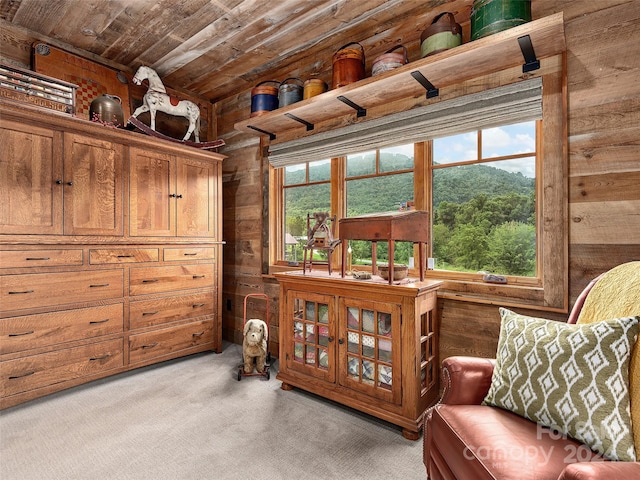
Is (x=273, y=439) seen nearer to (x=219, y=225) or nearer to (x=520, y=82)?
(x=219, y=225)

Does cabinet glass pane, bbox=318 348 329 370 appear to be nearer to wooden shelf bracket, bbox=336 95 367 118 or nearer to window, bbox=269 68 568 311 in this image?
window, bbox=269 68 568 311

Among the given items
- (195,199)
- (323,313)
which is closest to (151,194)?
(195,199)

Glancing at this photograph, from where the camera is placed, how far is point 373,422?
2.15 metres

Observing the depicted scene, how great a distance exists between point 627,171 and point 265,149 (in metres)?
2.75

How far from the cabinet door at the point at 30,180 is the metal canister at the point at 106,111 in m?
0.38

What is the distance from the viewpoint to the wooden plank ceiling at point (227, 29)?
2.38 metres

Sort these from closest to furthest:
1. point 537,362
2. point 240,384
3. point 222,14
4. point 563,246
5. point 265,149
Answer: point 537,362 → point 563,246 → point 222,14 → point 240,384 → point 265,149

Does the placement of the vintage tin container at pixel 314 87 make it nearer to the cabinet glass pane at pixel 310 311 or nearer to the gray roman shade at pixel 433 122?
the gray roman shade at pixel 433 122

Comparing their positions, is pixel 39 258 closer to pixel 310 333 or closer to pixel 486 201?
pixel 310 333

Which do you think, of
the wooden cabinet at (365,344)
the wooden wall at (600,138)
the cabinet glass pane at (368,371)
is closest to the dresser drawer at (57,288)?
the wooden cabinet at (365,344)

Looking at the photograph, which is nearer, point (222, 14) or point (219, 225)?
point (222, 14)

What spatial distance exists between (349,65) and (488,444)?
2352mm

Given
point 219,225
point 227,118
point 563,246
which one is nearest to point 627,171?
point 563,246

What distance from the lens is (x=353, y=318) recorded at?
89.4 inches
